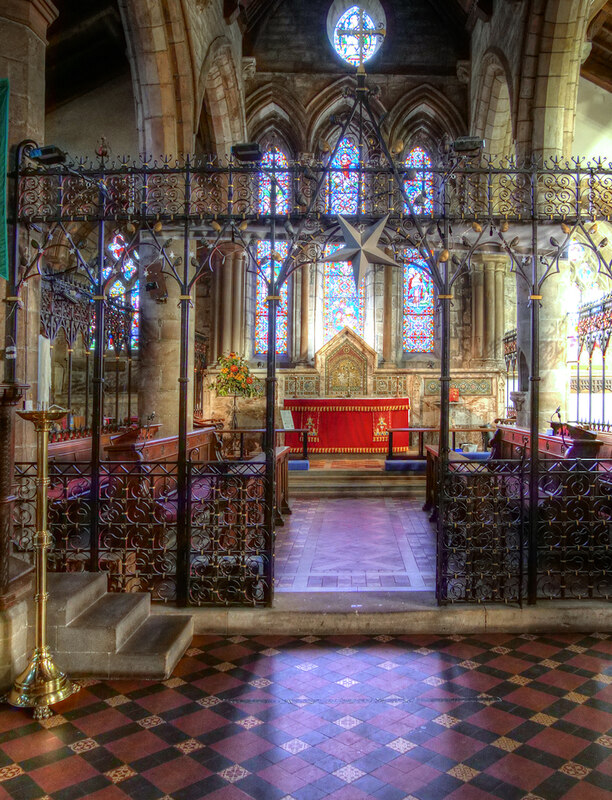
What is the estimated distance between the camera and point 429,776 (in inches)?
102

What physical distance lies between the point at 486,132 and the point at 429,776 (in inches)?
508

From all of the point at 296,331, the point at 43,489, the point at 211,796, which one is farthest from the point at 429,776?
the point at 296,331

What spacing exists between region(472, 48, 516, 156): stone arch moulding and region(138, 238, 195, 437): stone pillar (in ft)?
24.8

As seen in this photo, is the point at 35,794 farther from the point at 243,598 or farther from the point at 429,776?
the point at 243,598

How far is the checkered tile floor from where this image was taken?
2.54 m

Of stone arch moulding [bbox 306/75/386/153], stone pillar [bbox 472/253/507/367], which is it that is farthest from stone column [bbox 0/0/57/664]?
stone pillar [bbox 472/253/507/367]

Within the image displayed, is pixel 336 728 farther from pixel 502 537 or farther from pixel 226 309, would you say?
pixel 226 309

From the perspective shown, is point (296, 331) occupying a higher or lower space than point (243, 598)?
higher

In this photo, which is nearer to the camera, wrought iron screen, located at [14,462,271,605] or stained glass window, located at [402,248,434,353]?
wrought iron screen, located at [14,462,271,605]

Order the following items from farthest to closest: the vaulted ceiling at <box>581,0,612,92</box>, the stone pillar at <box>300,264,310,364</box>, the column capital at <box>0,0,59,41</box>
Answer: the stone pillar at <box>300,264,310,364</box> → the vaulted ceiling at <box>581,0,612,92</box> → the column capital at <box>0,0,59,41</box>

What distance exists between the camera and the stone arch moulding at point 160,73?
8203 mm

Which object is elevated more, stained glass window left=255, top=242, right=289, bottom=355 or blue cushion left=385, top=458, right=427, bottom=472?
stained glass window left=255, top=242, right=289, bottom=355

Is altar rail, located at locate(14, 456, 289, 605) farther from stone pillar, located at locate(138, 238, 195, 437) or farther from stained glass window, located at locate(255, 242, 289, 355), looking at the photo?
stained glass window, located at locate(255, 242, 289, 355)

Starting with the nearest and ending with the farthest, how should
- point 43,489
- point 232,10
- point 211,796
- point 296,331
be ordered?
point 211,796
point 43,489
point 232,10
point 296,331
